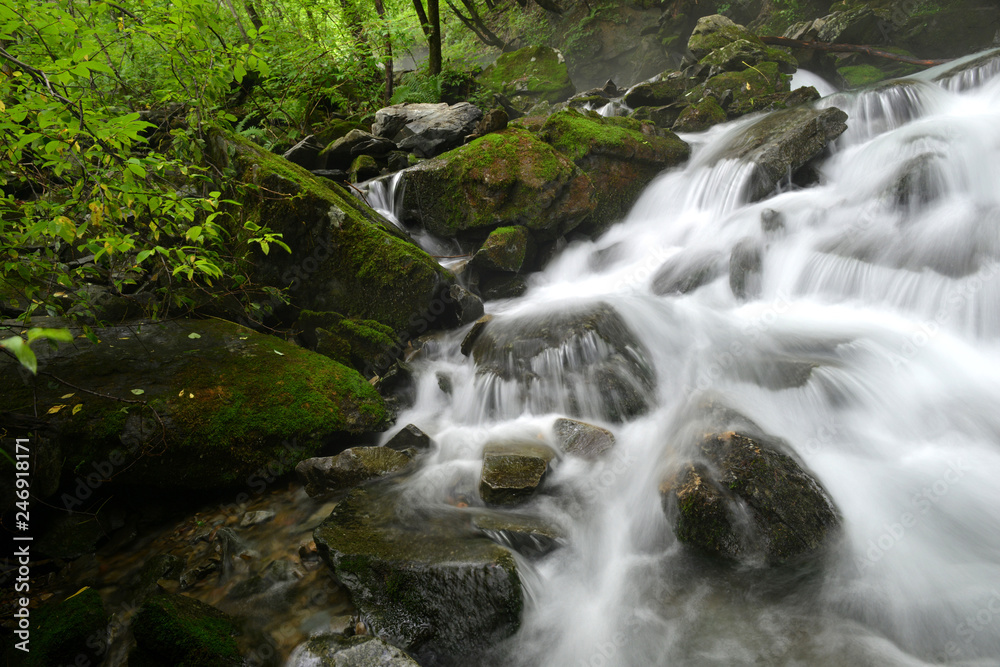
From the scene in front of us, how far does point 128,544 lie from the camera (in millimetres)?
3820

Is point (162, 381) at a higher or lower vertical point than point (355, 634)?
higher

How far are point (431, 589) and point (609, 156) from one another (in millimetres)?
7890

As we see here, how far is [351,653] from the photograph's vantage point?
8.75ft

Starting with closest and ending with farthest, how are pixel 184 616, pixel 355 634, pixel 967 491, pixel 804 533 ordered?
pixel 184 616, pixel 355 634, pixel 804 533, pixel 967 491

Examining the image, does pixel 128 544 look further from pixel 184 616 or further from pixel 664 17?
pixel 664 17

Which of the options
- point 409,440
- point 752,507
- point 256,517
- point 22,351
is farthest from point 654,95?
point 22,351

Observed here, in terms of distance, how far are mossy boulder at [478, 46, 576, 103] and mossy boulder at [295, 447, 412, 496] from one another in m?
13.3

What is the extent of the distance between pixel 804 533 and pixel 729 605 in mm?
723

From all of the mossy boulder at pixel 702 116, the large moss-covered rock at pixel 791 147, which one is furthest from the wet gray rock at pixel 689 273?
the mossy boulder at pixel 702 116

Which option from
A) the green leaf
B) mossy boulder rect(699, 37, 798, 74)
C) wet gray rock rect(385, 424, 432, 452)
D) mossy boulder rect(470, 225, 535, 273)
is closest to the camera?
the green leaf

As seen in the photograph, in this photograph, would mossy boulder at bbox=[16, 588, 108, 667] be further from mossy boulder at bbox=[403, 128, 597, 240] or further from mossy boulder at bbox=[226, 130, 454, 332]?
mossy boulder at bbox=[403, 128, 597, 240]

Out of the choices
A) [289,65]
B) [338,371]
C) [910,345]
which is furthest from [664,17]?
[338,371]

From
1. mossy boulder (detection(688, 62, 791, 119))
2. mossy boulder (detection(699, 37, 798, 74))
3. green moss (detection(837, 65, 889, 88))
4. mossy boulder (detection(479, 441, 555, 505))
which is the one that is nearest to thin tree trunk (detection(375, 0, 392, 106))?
mossy boulder (detection(688, 62, 791, 119))

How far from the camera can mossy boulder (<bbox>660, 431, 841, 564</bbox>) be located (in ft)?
10.9
